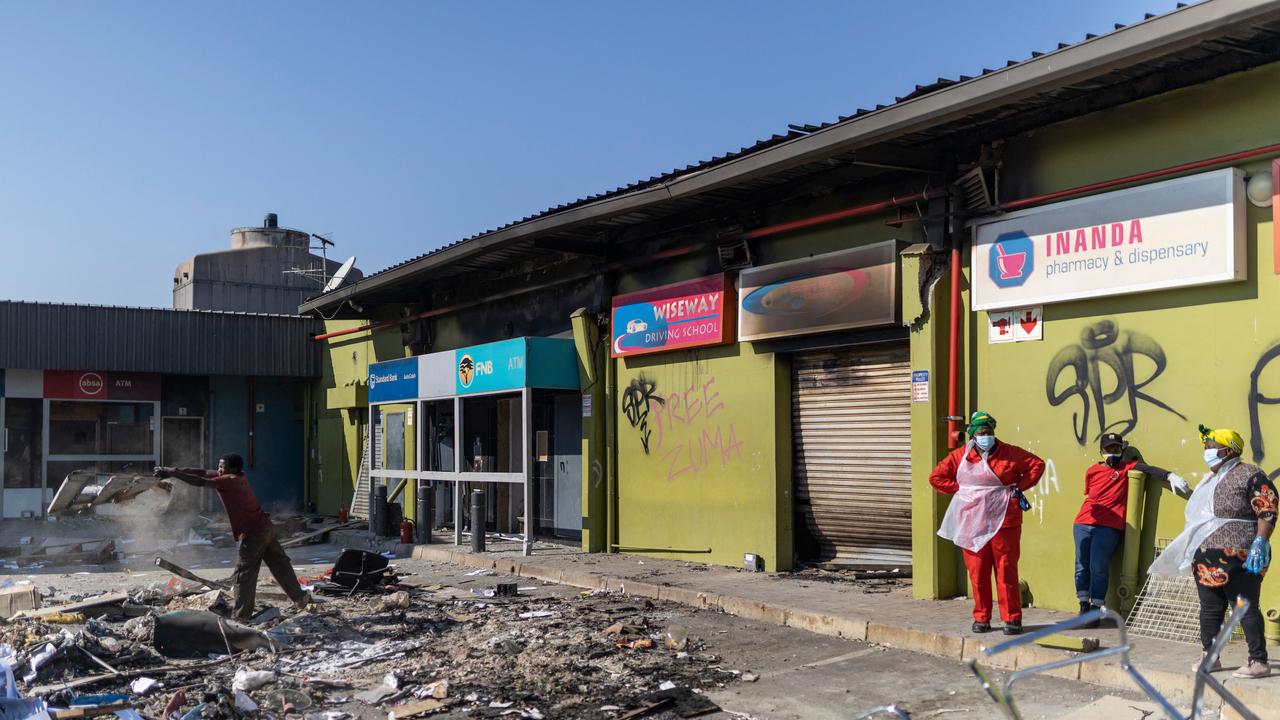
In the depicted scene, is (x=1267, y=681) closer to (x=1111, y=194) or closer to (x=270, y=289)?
(x=1111, y=194)

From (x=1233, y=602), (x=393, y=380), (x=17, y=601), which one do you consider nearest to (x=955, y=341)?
(x=1233, y=602)

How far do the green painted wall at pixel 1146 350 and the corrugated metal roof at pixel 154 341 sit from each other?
1757cm

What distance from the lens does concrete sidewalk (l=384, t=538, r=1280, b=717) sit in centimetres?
684

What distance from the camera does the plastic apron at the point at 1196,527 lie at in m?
6.72

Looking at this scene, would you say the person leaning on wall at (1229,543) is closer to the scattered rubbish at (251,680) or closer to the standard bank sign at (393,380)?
the scattered rubbish at (251,680)

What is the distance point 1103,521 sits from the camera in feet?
27.5

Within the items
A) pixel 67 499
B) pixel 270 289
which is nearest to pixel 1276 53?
pixel 67 499

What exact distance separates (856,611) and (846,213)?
4.18m

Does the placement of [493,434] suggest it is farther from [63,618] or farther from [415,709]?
[415,709]

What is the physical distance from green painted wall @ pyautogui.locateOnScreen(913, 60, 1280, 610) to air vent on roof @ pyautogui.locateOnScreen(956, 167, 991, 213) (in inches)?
9.6

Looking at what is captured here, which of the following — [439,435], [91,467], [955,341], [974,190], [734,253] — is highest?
[974,190]

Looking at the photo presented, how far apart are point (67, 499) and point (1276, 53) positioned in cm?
1754

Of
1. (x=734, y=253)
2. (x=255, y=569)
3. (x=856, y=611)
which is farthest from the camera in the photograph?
(x=734, y=253)

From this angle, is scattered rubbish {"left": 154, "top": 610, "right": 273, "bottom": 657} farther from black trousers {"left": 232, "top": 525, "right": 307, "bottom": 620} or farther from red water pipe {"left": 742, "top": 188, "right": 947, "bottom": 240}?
red water pipe {"left": 742, "top": 188, "right": 947, "bottom": 240}
